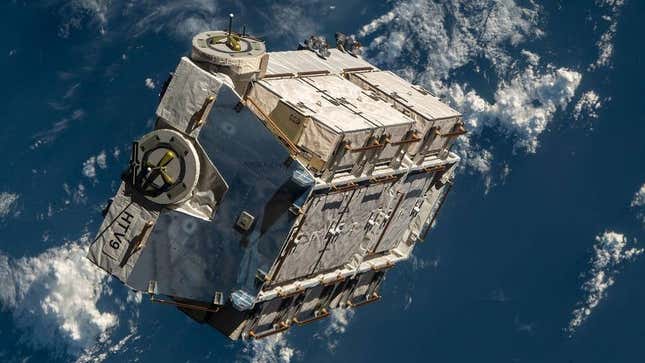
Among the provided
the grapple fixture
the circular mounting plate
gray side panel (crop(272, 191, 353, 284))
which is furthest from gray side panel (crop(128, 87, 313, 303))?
gray side panel (crop(272, 191, 353, 284))

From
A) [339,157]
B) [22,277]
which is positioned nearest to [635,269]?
[22,277]

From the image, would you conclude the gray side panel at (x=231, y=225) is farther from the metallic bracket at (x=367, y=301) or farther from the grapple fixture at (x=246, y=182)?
the metallic bracket at (x=367, y=301)

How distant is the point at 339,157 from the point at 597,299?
186 ft

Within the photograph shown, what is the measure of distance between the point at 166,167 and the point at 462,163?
55.6 meters

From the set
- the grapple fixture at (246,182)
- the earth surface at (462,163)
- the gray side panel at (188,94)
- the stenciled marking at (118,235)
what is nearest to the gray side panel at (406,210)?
the grapple fixture at (246,182)

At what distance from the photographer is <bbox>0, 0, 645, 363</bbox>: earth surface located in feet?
324

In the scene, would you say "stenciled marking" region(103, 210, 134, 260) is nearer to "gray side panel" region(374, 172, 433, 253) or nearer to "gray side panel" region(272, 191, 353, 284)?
"gray side panel" region(272, 191, 353, 284)

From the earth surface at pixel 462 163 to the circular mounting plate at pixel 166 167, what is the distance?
51.0m

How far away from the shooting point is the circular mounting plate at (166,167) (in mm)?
47250

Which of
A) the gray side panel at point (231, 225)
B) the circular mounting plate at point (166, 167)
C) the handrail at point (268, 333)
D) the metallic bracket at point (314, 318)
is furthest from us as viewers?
the metallic bracket at point (314, 318)

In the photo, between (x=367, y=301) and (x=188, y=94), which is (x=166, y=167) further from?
→ (x=367, y=301)

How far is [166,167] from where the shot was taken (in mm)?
47562

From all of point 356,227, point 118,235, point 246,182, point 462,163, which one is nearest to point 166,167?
point 246,182

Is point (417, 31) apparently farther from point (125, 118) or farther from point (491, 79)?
point (125, 118)
